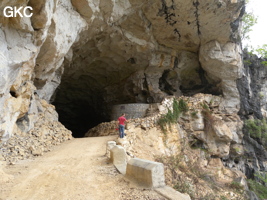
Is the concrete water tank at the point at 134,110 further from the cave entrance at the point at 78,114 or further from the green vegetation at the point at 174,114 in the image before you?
the cave entrance at the point at 78,114

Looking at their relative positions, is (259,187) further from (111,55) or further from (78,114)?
(78,114)

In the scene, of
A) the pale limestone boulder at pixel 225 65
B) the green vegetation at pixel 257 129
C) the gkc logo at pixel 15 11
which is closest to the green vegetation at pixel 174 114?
the pale limestone boulder at pixel 225 65

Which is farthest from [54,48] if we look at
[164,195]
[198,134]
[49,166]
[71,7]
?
[198,134]

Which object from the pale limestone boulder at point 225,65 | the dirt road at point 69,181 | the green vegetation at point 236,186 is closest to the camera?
the dirt road at point 69,181

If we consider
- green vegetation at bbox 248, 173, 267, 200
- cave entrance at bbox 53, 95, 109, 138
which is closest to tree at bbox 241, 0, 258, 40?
green vegetation at bbox 248, 173, 267, 200

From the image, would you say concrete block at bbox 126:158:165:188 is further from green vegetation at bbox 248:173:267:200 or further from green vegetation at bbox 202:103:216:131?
green vegetation at bbox 248:173:267:200

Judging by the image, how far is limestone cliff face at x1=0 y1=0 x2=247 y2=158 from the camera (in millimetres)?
4656

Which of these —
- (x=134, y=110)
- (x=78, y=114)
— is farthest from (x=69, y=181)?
(x=78, y=114)

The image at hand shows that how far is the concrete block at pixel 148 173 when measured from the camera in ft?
9.81

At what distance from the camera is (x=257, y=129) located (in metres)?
11.7

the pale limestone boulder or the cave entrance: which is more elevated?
the pale limestone boulder

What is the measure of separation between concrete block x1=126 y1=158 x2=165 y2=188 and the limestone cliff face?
10.0 ft

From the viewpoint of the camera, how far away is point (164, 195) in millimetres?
2717

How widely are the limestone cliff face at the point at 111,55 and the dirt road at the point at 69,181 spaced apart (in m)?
1.34
